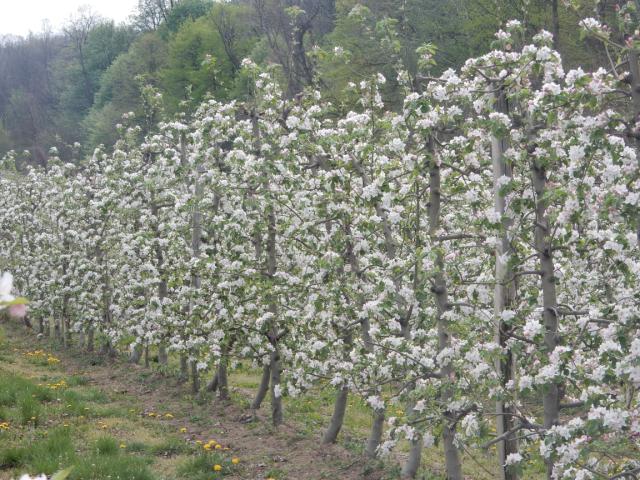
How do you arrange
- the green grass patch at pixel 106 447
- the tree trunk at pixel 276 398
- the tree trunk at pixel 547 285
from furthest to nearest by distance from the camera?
the tree trunk at pixel 276 398 → the green grass patch at pixel 106 447 → the tree trunk at pixel 547 285

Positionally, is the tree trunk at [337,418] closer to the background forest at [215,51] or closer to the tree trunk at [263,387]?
the tree trunk at [263,387]

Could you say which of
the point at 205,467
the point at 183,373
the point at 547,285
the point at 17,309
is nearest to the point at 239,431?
the point at 205,467

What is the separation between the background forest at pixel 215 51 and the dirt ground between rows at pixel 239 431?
4.59m

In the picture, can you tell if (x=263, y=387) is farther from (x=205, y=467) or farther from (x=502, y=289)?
(x=502, y=289)

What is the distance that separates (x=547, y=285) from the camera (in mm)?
5535

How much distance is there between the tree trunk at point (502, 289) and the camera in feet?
18.5

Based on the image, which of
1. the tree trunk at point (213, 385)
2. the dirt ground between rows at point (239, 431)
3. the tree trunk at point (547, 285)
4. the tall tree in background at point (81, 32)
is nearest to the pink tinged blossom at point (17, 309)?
the tree trunk at point (547, 285)

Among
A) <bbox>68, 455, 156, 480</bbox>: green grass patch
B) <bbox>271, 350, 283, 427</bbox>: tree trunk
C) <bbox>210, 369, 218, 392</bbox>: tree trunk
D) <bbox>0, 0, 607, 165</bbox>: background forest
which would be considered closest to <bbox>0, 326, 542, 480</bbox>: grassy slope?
<bbox>68, 455, 156, 480</bbox>: green grass patch

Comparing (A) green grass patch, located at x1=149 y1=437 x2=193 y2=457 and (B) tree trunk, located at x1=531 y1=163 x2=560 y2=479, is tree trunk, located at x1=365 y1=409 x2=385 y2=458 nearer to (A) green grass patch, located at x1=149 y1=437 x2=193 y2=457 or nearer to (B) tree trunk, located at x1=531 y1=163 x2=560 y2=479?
(A) green grass patch, located at x1=149 y1=437 x2=193 y2=457

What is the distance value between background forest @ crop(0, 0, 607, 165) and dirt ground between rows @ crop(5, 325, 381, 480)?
4.59 m

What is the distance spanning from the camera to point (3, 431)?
8516 mm

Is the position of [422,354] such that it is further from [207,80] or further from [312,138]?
[207,80]

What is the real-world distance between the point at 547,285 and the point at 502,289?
694mm

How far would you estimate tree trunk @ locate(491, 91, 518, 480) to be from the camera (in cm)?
565
